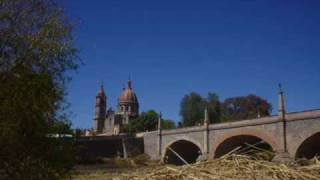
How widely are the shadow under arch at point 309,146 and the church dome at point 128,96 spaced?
61.3 metres

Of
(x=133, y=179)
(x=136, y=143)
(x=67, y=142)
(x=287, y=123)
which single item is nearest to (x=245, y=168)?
(x=133, y=179)

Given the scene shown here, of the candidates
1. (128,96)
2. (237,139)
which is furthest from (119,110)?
(237,139)

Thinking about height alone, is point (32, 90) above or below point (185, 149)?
below

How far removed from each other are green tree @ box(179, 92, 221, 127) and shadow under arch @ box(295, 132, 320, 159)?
3088cm

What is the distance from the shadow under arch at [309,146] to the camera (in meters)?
→ 38.3

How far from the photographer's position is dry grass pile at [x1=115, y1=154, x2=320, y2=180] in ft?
9.73

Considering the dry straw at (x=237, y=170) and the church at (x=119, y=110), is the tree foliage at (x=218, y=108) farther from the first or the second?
the dry straw at (x=237, y=170)

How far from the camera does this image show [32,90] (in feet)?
33.6

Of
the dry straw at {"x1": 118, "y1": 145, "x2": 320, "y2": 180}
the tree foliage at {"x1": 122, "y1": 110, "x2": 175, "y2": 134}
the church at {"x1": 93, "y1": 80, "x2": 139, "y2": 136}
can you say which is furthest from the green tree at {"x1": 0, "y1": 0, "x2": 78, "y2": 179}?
the church at {"x1": 93, "y1": 80, "x2": 139, "y2": 136}

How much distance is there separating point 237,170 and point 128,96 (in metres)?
97.2

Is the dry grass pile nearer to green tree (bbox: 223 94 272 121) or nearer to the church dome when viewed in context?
green tree (bbox: 223 94 272 121)

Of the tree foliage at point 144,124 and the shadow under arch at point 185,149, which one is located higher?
the tree foliage at point 144,124

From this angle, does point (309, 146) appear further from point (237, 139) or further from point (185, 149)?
point (185, 149)

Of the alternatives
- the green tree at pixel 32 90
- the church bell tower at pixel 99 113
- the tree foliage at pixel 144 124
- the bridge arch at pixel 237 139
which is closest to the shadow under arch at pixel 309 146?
Answer: the bridge arch at pixel 237 139
